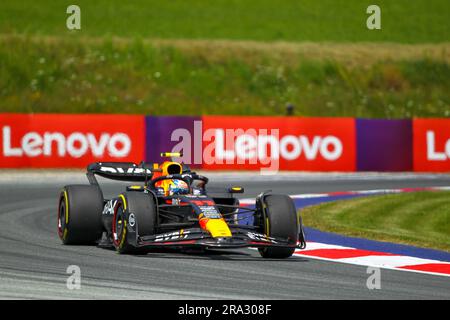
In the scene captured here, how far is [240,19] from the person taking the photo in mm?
49312

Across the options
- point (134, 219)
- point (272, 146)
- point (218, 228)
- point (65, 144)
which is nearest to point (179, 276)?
point (218, 228)

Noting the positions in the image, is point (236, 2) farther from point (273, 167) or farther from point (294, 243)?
point (294, 243)

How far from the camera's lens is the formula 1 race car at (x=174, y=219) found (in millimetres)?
12688

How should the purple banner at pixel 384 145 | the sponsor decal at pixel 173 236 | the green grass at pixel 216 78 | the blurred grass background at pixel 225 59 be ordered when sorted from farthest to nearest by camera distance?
the blurred grass background at pixel 225 59
the green grass at pixel 216 78
the purple banner at pixel 384 145
the sponsor decal at pixel 173 236

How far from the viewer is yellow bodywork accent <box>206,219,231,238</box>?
492 inches

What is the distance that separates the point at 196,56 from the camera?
43656 mm

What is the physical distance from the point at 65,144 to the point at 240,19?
22.0 metres

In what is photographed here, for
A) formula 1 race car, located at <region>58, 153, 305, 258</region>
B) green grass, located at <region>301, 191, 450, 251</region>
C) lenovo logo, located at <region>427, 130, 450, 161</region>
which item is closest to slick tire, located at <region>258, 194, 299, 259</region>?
formula 1 race car, located at <region>58, 153, 305, 258</region>

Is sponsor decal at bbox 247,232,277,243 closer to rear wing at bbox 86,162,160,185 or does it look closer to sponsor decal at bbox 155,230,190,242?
sponsor decal at bbox 155,230,190,242

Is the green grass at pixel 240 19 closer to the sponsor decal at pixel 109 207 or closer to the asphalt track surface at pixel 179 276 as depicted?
the sponsor decal at pixel 109 207

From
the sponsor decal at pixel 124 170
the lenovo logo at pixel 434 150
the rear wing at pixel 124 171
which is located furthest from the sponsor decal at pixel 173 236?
the lenovo logo at pixel 434 150

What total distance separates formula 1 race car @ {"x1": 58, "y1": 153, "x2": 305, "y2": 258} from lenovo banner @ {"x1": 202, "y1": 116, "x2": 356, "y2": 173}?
14589mm

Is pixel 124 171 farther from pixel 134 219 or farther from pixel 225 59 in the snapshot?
pixel 225 59
